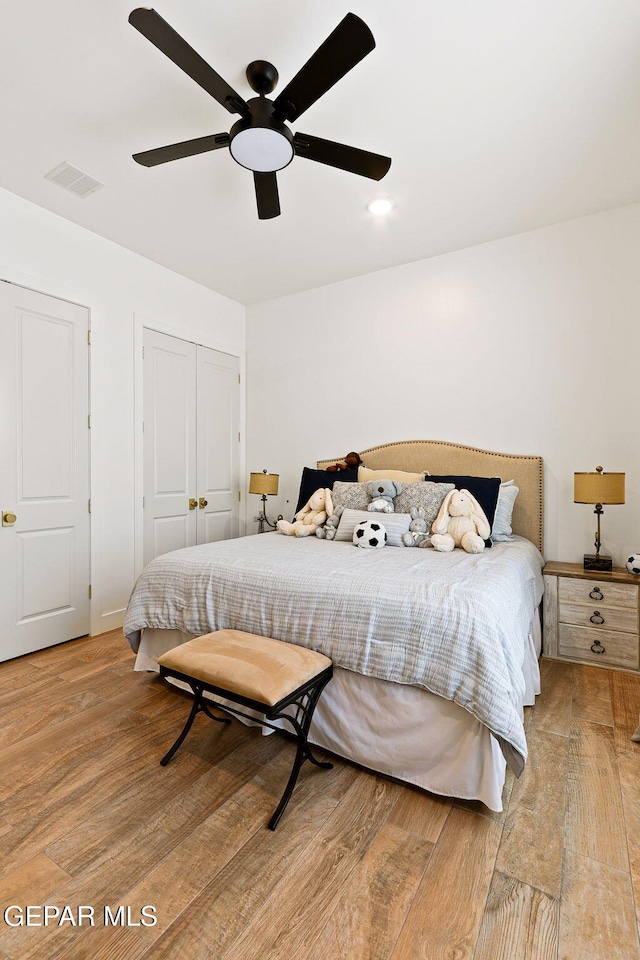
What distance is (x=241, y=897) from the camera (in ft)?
4.09

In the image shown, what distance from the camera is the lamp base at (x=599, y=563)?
2797mm

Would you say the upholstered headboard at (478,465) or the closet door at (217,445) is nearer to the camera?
the upholstered headboard at (478,465)

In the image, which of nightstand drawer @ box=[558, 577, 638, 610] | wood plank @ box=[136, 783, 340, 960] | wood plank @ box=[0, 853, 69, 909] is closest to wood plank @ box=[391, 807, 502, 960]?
wood plank @ box=[136, 783, 340, 960]

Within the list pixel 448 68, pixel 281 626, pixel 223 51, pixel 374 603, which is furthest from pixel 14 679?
pixel 448 68

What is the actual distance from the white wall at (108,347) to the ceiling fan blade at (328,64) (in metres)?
1.79

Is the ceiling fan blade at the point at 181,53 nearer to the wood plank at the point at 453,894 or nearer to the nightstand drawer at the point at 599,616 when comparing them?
the wood plank at the point at 453,894

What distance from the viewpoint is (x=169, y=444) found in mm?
3832

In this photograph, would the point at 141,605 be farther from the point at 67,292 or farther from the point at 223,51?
the point at 223,51

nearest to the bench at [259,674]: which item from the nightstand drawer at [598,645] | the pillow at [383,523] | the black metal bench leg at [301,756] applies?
the black metal bench leg at [301,756]

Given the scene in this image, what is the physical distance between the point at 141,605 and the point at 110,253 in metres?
2.56

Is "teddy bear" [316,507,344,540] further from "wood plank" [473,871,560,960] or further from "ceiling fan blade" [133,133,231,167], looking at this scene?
"ceiling fan blade" [133,133,231,167]

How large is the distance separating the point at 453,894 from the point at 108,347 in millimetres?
3506

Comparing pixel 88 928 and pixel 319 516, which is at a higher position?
pixel 319 516

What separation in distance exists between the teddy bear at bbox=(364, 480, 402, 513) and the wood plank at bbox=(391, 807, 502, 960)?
178cm
